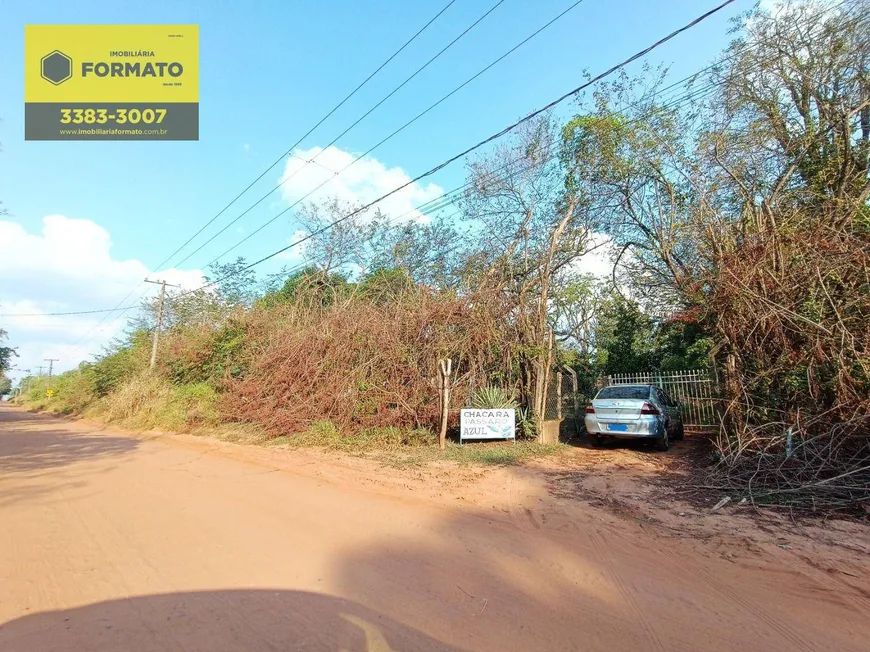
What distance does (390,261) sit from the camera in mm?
23016

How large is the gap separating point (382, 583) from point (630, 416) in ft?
24.8

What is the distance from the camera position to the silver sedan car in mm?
9336

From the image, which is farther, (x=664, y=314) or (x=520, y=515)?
(x=664, y=314)

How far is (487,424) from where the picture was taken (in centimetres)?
977

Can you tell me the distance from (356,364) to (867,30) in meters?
15.1

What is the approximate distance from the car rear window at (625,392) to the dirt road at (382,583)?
5.23m

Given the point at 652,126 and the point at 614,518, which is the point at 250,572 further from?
the point at 652,126

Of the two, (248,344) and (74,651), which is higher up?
(248,344)

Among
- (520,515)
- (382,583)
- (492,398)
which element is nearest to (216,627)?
(382,583)

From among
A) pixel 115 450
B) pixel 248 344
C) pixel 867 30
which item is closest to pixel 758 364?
pixel 867 30

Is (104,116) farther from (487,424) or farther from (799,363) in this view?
(799,363)

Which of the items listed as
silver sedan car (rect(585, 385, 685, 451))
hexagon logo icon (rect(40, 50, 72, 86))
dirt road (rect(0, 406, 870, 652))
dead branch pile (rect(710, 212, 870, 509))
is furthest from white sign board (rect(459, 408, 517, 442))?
hexagon logo icon (rect(40, 50, 72, 86))

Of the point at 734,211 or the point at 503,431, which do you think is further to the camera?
the point at 734,211

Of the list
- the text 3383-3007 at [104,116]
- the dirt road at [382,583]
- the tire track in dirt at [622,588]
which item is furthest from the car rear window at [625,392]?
the text 3383-3007 at [104,116]
